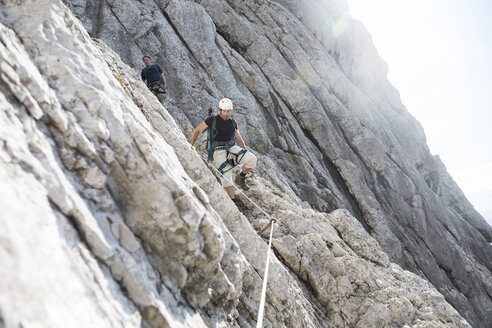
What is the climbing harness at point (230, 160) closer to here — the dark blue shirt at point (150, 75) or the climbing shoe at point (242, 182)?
the climbing shoe at point (242, 182)

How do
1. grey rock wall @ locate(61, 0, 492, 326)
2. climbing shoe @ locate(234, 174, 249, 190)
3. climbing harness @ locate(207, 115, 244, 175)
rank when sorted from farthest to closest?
grey rock wall @ locate(61, 0, 492, 326) → climbing shoe @ locate(234, 174, 249, 190) → climbing harness @ locate(207, 115, 244, 175)

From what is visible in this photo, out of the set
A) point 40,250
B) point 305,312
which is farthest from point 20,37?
point 305,312

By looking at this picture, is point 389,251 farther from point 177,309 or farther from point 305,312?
point 177,309

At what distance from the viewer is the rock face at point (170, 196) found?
3.23 metres

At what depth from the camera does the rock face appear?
3.23 meters

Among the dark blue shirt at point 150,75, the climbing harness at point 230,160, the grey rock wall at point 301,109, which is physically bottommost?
the dark blue shirt at point 150,75

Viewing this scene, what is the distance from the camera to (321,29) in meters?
44.2

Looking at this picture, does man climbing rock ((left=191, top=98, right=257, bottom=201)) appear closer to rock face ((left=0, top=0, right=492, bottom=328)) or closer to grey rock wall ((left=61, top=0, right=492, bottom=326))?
rock face ((left=0, top=0, right=492, bottom=328))

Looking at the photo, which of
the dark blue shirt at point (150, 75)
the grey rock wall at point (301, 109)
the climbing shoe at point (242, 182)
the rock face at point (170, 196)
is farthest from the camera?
the grey rock wall at point (301, 109)

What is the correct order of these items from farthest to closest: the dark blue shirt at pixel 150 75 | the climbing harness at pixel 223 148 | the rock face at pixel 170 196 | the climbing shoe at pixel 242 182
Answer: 1. the dark blue shirt at pixel 150 75
2. the climbing shoe at pixel 242 182
3. the climbing harness at pixel 223 148
4. the rock face at pixel 170 196

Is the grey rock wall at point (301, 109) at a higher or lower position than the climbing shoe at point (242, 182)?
higher

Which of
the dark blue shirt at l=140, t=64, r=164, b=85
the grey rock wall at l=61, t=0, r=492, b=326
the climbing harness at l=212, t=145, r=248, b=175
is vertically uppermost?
the grey rock wall at l=61, t=0, r=492, b=326

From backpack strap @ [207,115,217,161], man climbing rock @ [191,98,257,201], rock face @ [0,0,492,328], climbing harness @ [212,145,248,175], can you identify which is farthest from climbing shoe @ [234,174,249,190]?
backpack strap @ [207,115,217,161]

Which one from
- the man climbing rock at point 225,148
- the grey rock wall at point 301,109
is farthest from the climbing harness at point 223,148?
the grey rock wall at point 301,109
